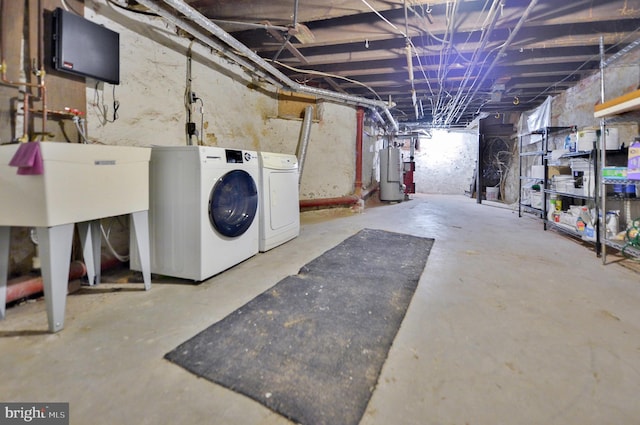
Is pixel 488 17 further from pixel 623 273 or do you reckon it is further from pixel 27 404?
pixel 27 404

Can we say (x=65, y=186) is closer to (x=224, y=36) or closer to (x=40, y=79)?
(x=40, y=79)

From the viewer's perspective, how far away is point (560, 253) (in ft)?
8.72

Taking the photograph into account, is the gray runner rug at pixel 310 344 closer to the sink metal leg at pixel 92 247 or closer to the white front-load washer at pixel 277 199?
the white front-load washer at pixel 277 199

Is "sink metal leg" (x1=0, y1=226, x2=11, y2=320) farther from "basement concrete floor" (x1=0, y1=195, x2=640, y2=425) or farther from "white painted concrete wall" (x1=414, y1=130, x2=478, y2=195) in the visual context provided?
"white painted concrete wall" (x1=414, y1=130, x2=478, y2=195)

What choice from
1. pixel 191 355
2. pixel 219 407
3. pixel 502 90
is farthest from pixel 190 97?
pixel 502 90

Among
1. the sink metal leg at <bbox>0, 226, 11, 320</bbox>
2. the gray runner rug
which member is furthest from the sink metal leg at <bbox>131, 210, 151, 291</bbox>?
the gray runner rug

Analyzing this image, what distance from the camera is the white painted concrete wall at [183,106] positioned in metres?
2.12

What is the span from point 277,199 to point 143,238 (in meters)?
1.19

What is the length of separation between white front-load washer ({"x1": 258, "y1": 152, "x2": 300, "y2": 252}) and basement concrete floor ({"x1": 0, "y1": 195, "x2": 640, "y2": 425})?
476 millimetres

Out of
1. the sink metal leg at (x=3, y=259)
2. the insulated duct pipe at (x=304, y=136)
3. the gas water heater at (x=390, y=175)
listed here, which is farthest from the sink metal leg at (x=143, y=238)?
the gas water heater at (x=390, y=175)

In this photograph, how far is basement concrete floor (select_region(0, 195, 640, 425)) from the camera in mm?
900

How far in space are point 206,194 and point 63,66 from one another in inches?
43.1

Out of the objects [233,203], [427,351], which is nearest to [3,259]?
[233,203]

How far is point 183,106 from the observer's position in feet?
8.98
